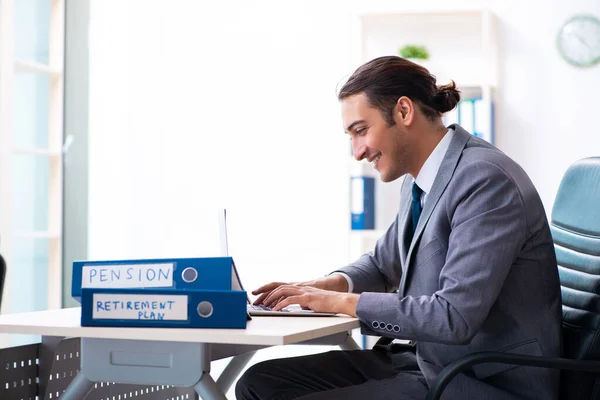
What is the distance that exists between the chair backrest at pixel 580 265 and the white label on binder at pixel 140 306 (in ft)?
2.89

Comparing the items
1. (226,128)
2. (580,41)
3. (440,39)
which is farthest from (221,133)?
Result: (580,41)

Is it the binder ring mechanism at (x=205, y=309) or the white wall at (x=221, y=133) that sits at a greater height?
the white wall at (x=221, y=133)

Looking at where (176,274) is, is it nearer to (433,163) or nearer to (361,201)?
(433,163)

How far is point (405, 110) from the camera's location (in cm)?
193

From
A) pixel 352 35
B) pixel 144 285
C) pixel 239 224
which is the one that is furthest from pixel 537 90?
pixel 144 285

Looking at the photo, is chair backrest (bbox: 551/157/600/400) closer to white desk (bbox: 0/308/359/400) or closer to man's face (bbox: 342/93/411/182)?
man's face (bbox: 342/93/411/182)

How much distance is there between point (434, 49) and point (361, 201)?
89 cm

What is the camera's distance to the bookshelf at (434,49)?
402 cm

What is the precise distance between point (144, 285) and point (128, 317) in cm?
11

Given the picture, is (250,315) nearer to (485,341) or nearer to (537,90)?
(485,341)

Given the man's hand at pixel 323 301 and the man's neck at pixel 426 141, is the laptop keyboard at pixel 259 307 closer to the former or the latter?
the man's hand at pixel 323 301

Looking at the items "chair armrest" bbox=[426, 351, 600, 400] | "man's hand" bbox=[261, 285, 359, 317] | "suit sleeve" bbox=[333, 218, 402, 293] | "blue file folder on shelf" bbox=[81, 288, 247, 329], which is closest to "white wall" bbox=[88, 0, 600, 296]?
"suit sleeve" bbox=[333, 218, 402, 293]

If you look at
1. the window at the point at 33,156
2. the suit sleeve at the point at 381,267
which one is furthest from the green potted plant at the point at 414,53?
the suit sleeve at the point at 381,267

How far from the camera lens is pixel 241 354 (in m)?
2.01
